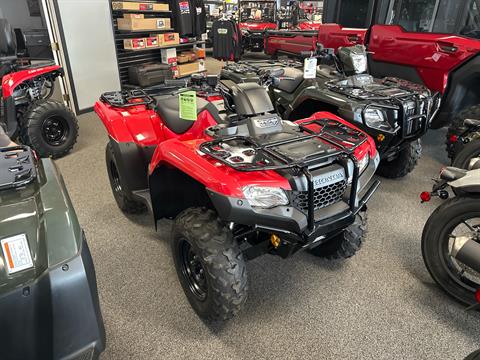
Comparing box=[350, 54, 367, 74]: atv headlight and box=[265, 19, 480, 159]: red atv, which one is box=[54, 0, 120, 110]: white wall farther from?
box=[350, 54, 367, 74]: atv headlight

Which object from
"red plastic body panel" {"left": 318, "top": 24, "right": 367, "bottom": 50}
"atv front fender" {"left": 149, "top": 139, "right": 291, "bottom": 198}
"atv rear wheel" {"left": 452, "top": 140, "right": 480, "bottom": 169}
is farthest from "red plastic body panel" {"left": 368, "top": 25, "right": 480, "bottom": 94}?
"atv front fender" {"left": 149, "top": 139, "right": 291, "bottom": 198}

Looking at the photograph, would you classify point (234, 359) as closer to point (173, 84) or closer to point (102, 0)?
point (173, 84)

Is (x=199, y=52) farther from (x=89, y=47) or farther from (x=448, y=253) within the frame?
(x=448, y=253)

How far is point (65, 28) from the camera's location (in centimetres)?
535

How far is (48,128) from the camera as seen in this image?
13.8 ft

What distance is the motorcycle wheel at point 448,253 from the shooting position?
2111 mm

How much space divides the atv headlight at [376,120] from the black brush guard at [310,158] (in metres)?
1.02

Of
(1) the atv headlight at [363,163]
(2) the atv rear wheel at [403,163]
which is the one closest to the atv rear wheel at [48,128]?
(1) the atv headlight at [363,163]

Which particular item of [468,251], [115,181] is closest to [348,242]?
[468,251]

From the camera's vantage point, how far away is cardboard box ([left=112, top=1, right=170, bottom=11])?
6.10 metres

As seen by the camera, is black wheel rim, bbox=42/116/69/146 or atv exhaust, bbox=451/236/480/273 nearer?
atv exhaust, bbox=451/236/480/273

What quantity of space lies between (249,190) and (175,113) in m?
1.12

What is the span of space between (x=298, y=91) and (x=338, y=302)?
2.27m

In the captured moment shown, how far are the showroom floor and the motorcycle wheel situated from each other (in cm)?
11
